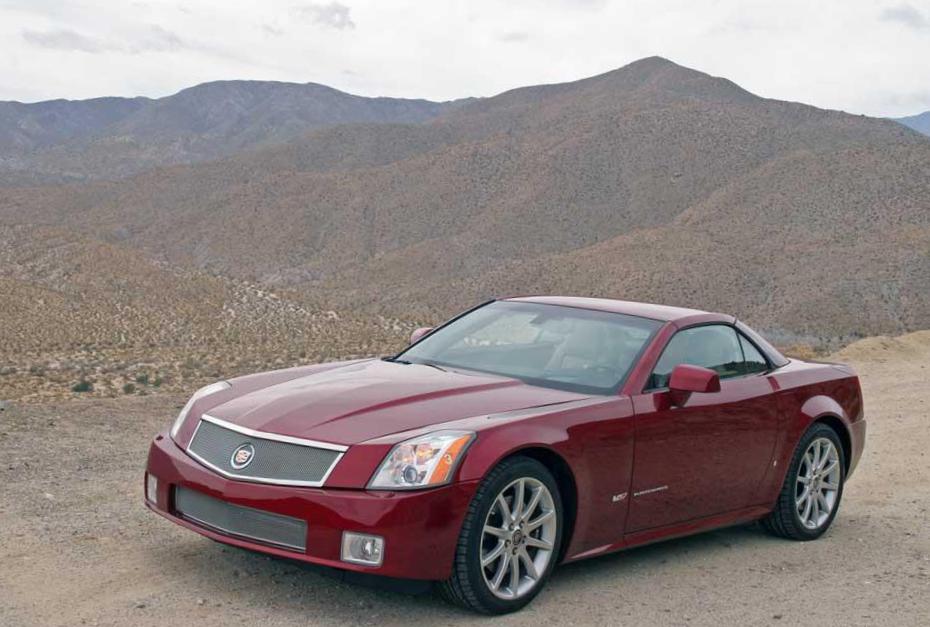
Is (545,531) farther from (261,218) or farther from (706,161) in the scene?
(261,218)

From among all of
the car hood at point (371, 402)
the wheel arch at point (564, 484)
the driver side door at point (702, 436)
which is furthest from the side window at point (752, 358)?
the wheel arch at point (564, 484)

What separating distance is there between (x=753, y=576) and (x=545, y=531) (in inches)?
58.1

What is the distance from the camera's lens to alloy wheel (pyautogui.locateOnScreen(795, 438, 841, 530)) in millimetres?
7480

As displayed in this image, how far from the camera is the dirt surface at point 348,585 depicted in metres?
5.50

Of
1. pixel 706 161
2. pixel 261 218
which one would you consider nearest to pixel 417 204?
pixel 261 218

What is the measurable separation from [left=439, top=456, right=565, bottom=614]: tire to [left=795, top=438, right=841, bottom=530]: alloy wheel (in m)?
2.25

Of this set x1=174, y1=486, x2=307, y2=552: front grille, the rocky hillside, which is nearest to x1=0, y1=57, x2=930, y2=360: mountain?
the rocky hillside

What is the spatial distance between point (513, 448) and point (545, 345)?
1364 millimetres

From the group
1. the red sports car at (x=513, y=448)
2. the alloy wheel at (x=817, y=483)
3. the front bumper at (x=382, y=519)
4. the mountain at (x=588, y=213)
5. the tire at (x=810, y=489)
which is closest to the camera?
the front bumper at (x=382, y=519)

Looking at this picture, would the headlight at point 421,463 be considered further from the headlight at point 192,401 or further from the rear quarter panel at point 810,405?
the rear quarter panel at point 810,405

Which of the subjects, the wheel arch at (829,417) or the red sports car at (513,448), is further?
the wheel arch at (829,417)

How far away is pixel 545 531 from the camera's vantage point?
5762mm

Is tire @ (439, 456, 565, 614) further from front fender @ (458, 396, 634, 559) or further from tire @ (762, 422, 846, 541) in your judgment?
tire @ (762, 422, 846, 541)

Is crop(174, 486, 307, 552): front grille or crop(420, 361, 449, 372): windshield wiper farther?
crop(420, 361, 449, 372): windshield wiper
